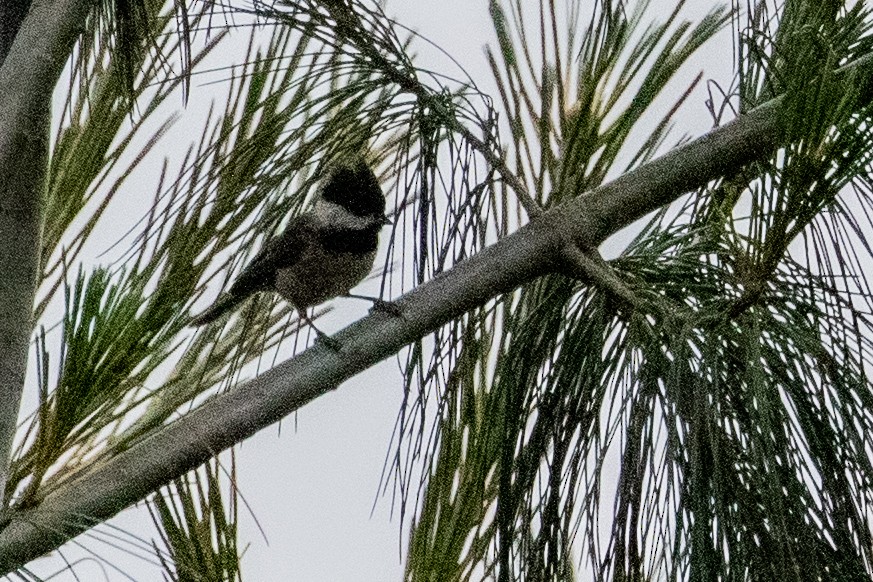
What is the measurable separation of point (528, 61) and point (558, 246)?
0.46m

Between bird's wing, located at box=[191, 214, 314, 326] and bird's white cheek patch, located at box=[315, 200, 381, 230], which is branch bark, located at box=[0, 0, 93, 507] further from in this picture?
bird's white cheek patch, located at box=[315, 200, 381, 230]

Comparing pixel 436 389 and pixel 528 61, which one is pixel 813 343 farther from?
pixel 528 61

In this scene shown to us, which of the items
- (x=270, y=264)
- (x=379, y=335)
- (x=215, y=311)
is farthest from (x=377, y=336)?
(x=270, y=264)

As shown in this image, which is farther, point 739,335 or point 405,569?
point 405,569

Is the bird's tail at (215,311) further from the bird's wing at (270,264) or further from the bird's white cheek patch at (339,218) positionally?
the bird's white cheek patch at (339,218)

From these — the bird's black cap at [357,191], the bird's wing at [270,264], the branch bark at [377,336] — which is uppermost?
the bird's black cap at [357,191]

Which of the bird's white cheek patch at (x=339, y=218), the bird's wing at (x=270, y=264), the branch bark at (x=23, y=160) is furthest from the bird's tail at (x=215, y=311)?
the bird's white cheek patch at (x=339, y=218)

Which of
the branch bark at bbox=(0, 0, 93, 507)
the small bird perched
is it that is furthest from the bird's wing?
the branch bark at bbox=(0, 0, 93, 507)

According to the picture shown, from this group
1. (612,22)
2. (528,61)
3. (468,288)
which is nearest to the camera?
(468,288)

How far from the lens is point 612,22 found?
4.18ft

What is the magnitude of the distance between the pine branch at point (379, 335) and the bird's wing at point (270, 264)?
329 mm

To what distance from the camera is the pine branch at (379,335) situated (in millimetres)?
992

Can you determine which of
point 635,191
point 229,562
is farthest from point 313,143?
point 229,562

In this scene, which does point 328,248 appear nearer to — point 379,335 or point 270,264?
point 270,264
